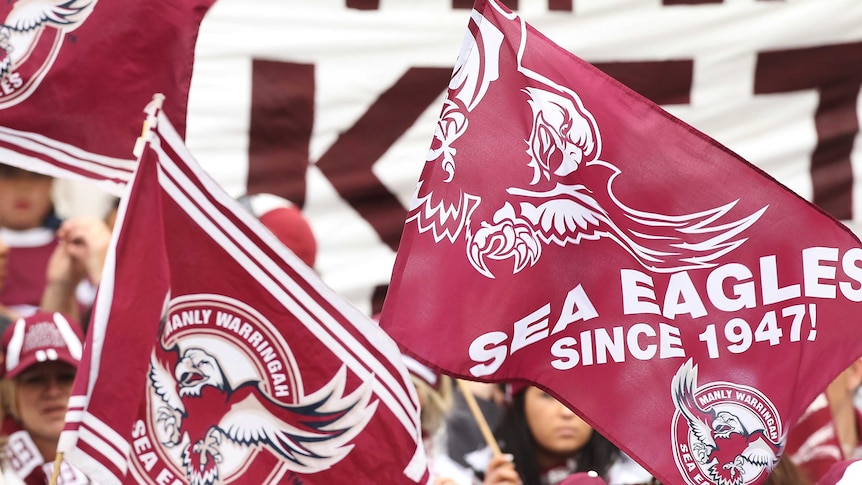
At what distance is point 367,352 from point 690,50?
2.43 m

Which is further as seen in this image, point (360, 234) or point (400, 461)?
point (360, 234)

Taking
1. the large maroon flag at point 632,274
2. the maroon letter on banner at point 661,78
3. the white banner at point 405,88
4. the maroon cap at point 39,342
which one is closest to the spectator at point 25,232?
the white banner at point 405,88

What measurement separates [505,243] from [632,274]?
30cm

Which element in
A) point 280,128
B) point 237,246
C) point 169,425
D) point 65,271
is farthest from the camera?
point 280,128

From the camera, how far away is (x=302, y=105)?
6227 millimetres

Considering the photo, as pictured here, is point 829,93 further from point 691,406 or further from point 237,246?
point 237,246

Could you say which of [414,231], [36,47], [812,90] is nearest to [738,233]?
[414,231]

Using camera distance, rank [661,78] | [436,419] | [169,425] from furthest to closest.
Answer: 1. [661,78]
2. [436,419]
3. [169,425]

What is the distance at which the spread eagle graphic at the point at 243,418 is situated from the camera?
422 centimetres

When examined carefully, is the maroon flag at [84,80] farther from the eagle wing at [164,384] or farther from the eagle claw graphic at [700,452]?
the eagle claw graphic at [700,452]

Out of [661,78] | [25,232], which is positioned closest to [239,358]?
[25,232]

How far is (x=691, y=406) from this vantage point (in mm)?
4230

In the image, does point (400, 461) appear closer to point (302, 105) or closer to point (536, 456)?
point (536, 456)

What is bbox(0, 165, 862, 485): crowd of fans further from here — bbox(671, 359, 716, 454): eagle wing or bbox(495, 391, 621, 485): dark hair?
bbox(671, 359, 716, 454): eagle wing
